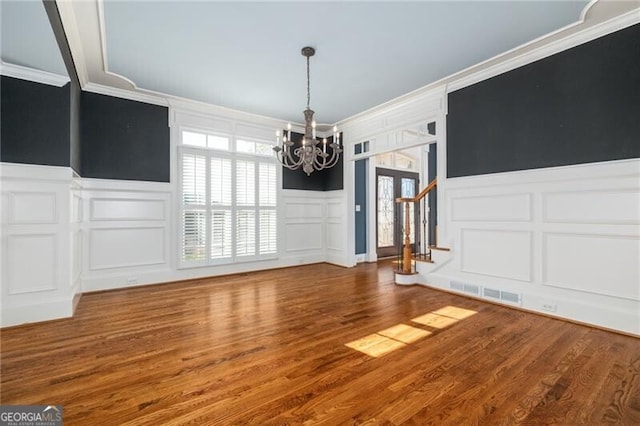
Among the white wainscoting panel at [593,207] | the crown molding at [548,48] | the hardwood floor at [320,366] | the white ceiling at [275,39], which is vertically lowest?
the hardwood floor at [320,366]

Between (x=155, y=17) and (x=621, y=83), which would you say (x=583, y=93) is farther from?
(x=155, y=17)

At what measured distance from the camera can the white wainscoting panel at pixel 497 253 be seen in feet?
11.9

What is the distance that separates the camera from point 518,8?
2811mm

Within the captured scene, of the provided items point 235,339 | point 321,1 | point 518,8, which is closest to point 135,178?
point 235,339

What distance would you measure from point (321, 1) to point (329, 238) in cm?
486

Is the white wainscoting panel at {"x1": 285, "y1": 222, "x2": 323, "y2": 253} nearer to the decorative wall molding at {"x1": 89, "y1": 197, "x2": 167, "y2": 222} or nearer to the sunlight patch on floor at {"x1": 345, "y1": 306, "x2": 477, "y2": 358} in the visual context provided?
the decorative wall molding at {"x1": 89, "y1": 197, "x2": 167, "y2": 222}

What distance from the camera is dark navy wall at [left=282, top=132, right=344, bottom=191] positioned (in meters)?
6.47

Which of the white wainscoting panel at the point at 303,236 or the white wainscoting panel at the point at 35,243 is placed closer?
the white wainscoting panel at the point at 35,243

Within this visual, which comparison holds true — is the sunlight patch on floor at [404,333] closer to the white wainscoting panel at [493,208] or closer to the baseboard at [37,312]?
the white wainscoting panel at [493,208]

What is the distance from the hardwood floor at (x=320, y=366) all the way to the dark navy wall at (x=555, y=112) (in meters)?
1.83

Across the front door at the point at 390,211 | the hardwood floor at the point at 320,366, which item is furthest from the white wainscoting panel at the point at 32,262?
the front door at the point at 390,211

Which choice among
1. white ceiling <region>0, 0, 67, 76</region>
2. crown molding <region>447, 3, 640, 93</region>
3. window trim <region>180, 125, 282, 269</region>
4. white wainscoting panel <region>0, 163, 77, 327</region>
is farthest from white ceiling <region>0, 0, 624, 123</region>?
white wainscoting panel <region>0, 163, 77, 327</region>

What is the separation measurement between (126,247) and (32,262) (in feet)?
4.77

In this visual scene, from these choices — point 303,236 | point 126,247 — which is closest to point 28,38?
point 126,247
